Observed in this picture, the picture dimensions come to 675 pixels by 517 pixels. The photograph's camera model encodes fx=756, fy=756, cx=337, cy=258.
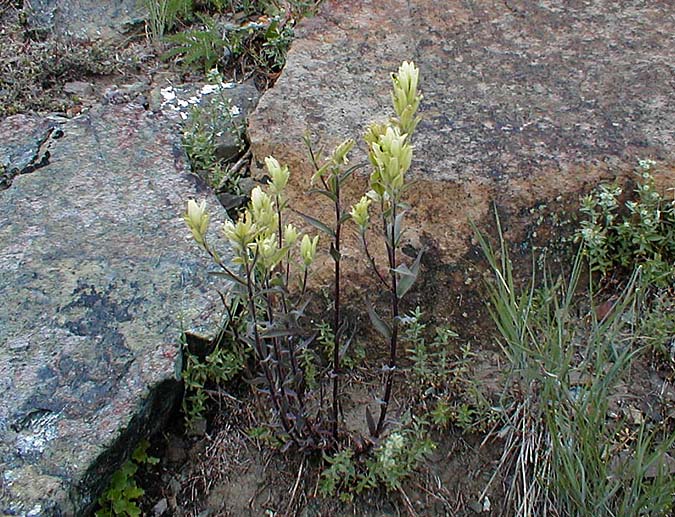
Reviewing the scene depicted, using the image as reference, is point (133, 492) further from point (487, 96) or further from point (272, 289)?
point (487, 96)

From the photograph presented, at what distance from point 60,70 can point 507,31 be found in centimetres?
235

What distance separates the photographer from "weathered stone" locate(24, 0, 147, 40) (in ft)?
14.4

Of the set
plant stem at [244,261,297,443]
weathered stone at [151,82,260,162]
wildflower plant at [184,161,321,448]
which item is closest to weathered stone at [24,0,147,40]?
weathered stone at [151,82,260,162]

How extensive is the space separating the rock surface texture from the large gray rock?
0.55 meters

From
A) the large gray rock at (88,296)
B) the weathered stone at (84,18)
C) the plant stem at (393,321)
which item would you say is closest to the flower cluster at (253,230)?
the plant stem at (393,321)

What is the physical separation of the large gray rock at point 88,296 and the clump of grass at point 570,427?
1.10m

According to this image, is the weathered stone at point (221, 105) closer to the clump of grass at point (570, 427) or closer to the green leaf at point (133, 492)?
the clump of grass at point (570, 427)

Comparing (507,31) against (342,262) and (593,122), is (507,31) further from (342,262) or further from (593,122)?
(342,262)

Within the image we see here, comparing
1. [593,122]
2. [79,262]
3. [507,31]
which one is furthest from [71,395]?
[507,31]

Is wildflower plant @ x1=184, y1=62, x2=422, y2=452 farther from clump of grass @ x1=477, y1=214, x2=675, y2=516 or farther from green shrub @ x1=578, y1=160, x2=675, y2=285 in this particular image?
green shrub @ x1=578, y1=160, x2=675, y2=285

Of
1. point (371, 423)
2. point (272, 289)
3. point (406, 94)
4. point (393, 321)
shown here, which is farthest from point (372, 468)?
point (406, 94)

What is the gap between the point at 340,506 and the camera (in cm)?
247

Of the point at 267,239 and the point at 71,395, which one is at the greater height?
the point at 267,239

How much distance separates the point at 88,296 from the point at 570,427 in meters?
1.73
